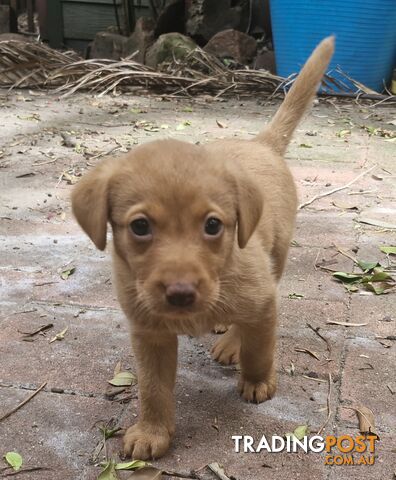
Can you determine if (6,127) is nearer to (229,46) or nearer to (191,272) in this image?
(229,46)

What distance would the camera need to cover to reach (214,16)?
36.0ft

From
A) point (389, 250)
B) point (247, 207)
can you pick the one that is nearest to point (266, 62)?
point (389, 250)

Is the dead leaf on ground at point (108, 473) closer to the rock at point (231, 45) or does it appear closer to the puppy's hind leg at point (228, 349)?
the puppy's hind leg at point (228, 349)

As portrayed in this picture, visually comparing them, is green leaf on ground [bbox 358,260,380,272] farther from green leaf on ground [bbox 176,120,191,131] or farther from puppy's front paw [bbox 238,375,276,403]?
green leaf on ground [bbox 176,120,191,131]

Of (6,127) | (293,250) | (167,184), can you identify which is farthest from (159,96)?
(167,184)

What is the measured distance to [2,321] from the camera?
3438 millimetres

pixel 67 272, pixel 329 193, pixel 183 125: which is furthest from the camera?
pixel 183 125

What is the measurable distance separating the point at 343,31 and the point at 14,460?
7.57 metres

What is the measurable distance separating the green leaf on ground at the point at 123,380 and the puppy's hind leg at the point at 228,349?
42 cm

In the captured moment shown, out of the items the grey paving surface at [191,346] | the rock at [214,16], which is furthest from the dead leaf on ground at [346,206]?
the rock at [214,16]

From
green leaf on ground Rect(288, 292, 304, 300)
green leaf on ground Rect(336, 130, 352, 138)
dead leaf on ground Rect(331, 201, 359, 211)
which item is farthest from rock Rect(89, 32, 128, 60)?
green leaf on ground Rect(288, 292, 304, 300)

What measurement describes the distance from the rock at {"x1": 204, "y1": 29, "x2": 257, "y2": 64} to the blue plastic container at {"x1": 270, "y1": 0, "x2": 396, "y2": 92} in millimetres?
1213

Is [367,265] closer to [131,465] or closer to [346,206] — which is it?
[346,206]

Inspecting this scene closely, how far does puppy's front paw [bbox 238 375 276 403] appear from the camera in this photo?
2.78 meters
